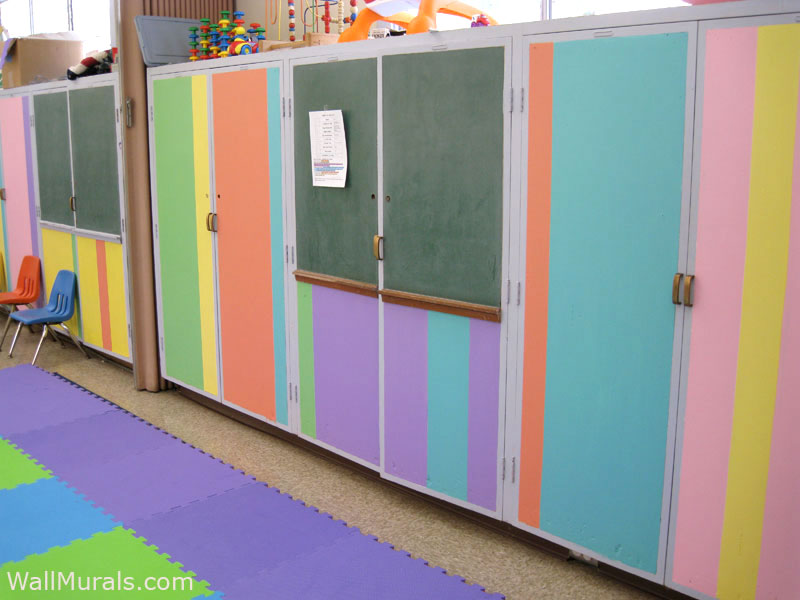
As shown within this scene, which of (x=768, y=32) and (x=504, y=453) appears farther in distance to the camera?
(x=504, y=453)

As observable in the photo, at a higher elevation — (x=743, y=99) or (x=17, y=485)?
(x=743, y=99)

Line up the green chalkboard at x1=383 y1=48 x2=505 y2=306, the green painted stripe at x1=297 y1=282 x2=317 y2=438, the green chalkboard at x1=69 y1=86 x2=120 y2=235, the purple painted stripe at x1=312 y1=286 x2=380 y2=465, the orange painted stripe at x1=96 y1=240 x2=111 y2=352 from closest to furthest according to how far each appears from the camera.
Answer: the green chalkboard at x1=383 y1=48 x2=505 y2=306, the purple painted stripe at x1=312 y1=286 x2=380 y2=465, the green painted stripe at x1=297 y1=282 x2=317 y2=438, the green chalkboard at x1=69 y1=86 x2=120 y2=235, the orange painted stripe at x1=96 y1=240 x2=111 y2=352

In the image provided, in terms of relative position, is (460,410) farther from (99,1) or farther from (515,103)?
(99,1)

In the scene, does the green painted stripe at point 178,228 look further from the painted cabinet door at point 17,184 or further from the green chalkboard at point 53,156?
the painted cabinet door at point 17,184

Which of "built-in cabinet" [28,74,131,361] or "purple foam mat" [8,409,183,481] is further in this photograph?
"built-in cabinet" [28,74,131,361]

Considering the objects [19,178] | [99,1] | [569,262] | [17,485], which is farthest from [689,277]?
[99,1]

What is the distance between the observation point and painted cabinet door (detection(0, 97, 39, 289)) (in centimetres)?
605

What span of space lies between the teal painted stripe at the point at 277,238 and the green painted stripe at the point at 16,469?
1.14 metres

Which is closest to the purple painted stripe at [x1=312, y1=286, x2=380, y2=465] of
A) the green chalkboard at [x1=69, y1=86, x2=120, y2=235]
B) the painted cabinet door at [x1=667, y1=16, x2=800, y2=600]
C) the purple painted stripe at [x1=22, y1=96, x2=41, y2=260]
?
the painted cabinet door at [x1=667, y1=16, x2=800, y2=600]

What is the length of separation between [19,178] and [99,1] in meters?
2.13

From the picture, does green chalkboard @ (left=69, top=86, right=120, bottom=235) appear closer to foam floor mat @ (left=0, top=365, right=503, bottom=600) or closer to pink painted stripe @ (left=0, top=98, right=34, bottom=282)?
pink painted stripe @ (left=0, top=98, right=34, bottom=282)

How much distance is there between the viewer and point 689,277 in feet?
7.74

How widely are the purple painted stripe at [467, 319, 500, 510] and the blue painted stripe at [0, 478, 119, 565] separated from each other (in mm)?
1470

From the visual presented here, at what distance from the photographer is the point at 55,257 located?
591cm
